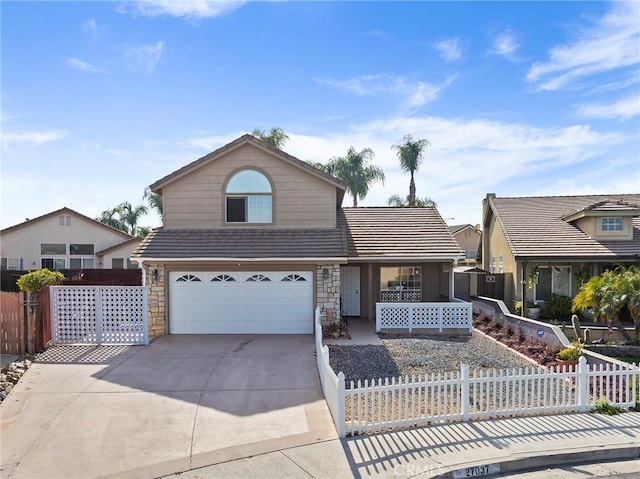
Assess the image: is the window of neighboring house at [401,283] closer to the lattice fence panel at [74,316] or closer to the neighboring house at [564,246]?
the neighboring house at [564,246]

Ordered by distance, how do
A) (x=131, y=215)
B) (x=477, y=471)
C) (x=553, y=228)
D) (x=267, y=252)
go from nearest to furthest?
(x=477, y=471) → (x=267, y=252) → (x=553, y=228) → (x=131, y=215)

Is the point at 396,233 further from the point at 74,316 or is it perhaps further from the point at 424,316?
the point at 74,316

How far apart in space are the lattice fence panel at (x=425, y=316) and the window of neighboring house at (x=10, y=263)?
26994mm

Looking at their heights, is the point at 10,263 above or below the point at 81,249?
below

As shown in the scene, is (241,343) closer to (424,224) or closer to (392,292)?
(392,292)

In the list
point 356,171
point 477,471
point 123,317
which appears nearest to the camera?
point 477,471

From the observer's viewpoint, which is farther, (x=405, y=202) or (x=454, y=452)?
(x=405, y=202)

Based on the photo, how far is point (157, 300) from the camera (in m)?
12.9

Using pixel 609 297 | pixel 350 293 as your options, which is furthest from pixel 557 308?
pixel 350 293

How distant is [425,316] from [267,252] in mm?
5729

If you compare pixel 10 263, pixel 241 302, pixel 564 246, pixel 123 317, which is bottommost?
pixel 123 317

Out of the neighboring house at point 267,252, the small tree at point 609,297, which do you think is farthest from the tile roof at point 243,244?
the small tree at point 609,297

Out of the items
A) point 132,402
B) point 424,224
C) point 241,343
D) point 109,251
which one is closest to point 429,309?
point 424,224

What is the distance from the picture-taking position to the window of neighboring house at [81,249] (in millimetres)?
27688
